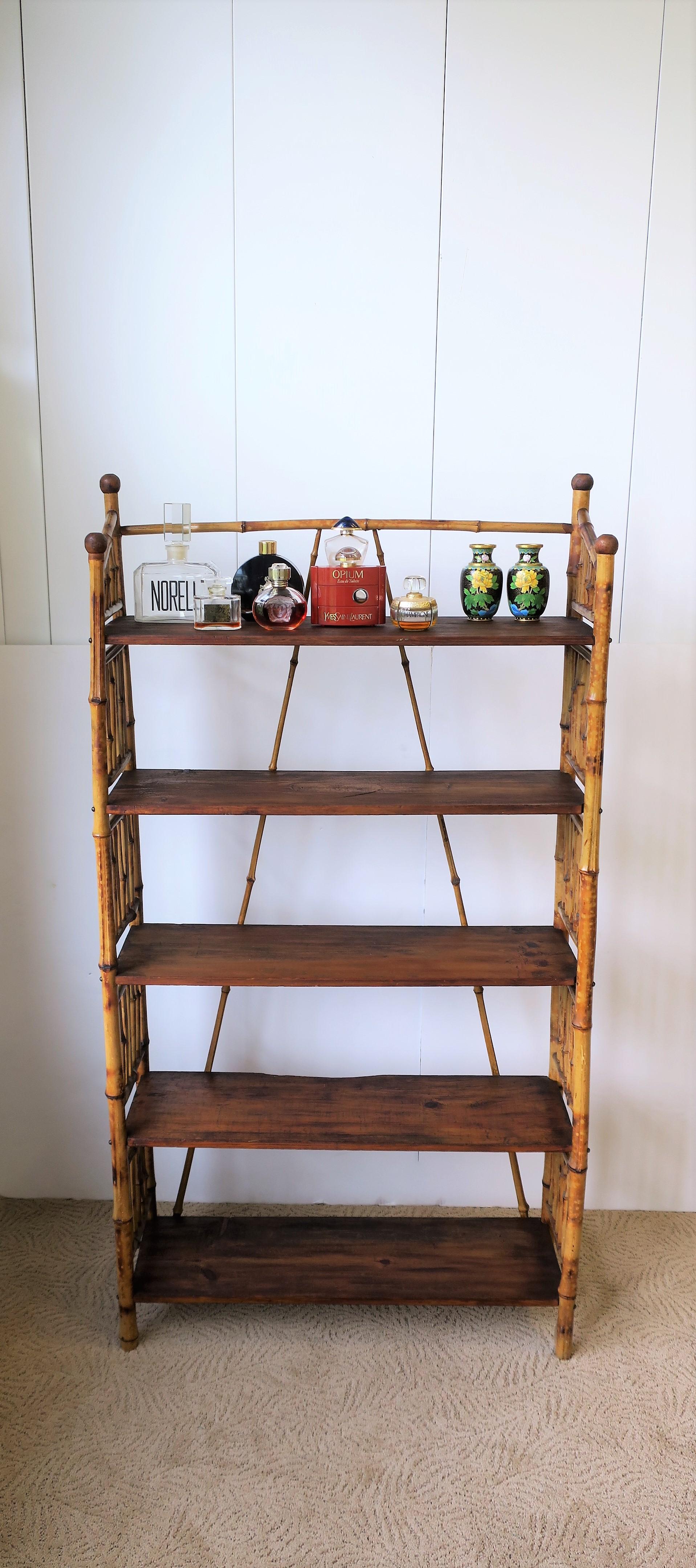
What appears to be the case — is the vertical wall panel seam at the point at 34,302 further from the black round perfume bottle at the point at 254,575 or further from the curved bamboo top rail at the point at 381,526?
the black round perfume bottle at the point at 254,575

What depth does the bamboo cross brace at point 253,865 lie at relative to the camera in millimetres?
2279

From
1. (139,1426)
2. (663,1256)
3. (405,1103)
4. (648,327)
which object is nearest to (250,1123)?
(405,1103)

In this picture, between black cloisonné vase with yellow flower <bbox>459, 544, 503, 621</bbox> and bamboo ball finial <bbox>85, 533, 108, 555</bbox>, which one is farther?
black cloisonné vase with yellow flower <bbox>459, 544, 503, 621</bbox>

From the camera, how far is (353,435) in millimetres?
2377

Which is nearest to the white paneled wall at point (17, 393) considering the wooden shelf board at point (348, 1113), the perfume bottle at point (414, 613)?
the perfume bottle at point (414, 613)

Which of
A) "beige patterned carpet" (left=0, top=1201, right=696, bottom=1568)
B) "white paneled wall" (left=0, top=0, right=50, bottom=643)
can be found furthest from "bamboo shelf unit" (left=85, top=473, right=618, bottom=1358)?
"white paneled wall" (left=0, top=0, right=50, bottom=643)

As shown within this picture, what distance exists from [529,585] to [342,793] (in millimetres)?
540

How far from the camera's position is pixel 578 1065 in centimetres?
215

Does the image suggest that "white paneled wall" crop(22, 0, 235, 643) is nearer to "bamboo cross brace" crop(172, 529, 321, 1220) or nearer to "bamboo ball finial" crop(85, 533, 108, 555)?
"bamboo cross brace" crop(172, 529, 321, 1220)

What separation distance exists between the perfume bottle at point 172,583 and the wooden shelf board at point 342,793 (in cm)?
33

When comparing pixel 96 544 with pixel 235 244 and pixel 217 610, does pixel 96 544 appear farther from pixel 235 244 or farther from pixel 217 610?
pixel 235 244

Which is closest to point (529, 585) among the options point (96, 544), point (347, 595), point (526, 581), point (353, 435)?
point (526, 581)

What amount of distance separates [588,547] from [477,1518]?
1717mm

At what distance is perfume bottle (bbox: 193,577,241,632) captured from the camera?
2.06 meters
